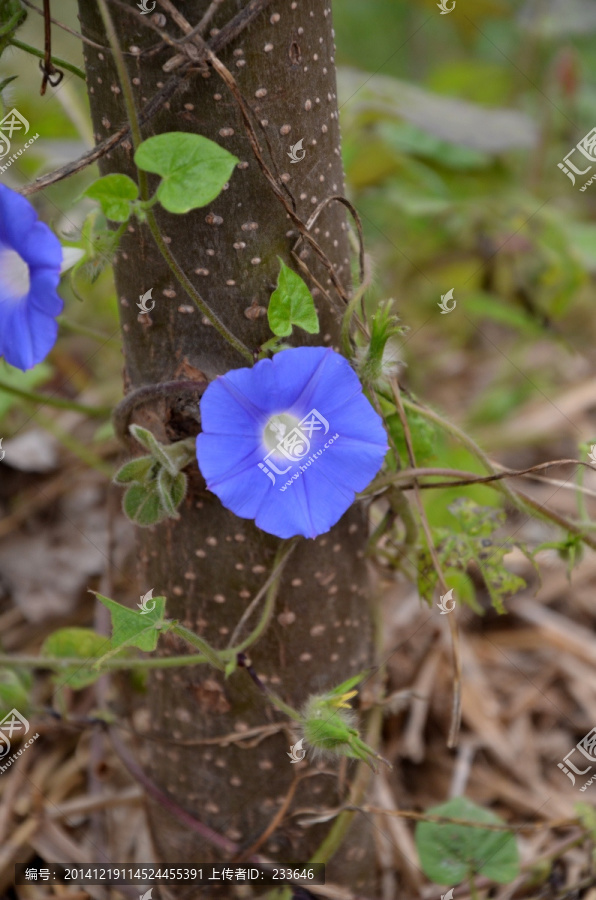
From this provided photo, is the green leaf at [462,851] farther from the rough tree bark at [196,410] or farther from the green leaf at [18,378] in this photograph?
the green leaf at [18,378]

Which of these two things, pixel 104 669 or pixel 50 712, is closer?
pixel 104 669

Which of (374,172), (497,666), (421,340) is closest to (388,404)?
(497,666)

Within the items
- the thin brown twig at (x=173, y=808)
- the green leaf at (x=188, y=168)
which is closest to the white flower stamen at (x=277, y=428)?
the green leaf at (x=188, y=168)

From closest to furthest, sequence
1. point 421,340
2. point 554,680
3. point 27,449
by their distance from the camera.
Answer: point 554,680, point 27,449, point 421,340

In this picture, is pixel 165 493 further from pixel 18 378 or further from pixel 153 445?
pixel 18 378

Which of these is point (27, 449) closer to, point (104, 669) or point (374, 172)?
point (104, 669)

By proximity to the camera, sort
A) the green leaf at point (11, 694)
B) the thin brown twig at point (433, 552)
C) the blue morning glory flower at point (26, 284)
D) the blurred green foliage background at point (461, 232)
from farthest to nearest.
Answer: the blurred green foliage background at point (461, 232) → the green leaf at point (11, 694) → the thin brown twig at point (433, 552) → the blue morning glory flower at point (26, 284)
